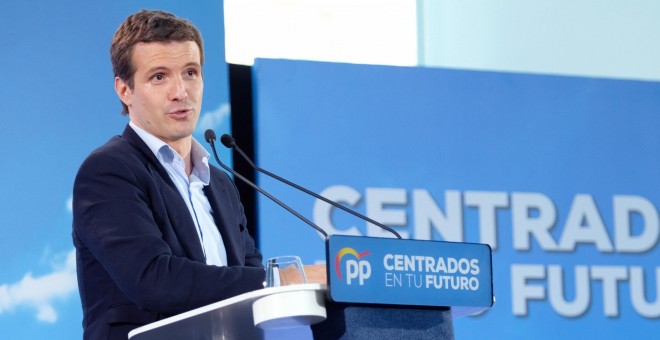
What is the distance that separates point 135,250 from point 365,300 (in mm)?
530

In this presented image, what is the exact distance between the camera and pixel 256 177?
4160mm

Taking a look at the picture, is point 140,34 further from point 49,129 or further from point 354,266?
point 49,129

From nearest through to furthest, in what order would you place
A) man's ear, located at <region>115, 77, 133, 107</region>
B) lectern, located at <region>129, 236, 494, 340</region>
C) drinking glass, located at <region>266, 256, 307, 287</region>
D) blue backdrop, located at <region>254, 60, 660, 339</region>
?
lectern, located at <region>129, 236, 494, 340</region>, drinking glass, located at <region>266, 256, 307, 287</region>, man's ear, located at <region>115, 77, 133, 107</region>, blue backdrop, located at <region>254, 60, 660, 339</region>

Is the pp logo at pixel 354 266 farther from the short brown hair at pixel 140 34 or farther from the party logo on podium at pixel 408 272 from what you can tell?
the short brown hair at pixel 140 34

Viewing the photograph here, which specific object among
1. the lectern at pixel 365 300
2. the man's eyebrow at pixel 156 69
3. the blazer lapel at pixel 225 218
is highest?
the man's eyebrow at pixel 156 69

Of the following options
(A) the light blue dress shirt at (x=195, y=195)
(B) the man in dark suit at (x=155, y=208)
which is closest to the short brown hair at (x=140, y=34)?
(B) the man in dark suit at (x=155, y=208)

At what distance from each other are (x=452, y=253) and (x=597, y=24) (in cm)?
341

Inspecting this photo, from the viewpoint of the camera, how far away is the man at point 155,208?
88.5 inches

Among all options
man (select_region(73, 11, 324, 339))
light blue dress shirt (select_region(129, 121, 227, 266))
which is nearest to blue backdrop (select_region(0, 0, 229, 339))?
man (select_region(73, 11, 324, 339))

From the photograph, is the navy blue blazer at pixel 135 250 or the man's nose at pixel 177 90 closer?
the navy blue blazer at pixel 135 250

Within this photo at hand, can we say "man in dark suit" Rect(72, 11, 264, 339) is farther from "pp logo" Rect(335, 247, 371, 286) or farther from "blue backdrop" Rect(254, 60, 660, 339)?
"blue backdrop" Rect(254, 60, 660, 339)

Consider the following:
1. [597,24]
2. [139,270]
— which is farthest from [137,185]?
[597,24]

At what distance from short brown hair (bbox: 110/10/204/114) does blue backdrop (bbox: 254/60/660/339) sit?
149cm

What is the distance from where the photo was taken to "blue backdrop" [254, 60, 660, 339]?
167 inches
